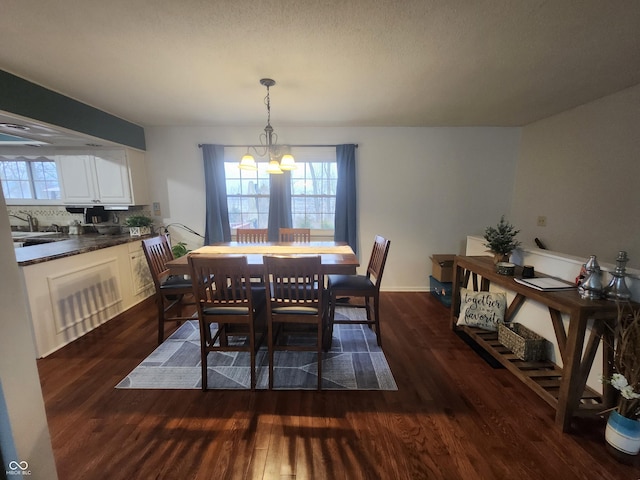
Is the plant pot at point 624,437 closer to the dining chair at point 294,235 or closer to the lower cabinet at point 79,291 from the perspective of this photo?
the dining chair at point 294,235

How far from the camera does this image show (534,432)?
4.84 ft

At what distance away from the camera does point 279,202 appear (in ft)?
11.9

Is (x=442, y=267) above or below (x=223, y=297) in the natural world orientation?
below

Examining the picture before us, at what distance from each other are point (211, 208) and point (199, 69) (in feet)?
6.40

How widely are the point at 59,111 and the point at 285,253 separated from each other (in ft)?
8.60

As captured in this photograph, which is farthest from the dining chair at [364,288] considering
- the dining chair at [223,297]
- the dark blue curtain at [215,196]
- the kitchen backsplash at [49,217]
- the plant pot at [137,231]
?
the kitchen backsplash at [49,217]

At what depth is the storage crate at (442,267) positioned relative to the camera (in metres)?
3.36

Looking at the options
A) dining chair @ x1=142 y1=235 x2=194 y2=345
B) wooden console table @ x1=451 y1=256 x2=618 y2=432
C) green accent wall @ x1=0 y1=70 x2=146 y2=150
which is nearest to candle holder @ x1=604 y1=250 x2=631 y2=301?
wooden console table @ x1=451 y1=256 x2=618 y2=432

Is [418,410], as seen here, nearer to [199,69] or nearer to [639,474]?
[639,474]

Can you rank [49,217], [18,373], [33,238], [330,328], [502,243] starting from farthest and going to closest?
[49,217]
[33,238]
[330,328]
[502,243]
[18,373]

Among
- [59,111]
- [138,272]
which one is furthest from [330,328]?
[59,111]

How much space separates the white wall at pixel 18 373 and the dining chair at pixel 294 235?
2.44 metres

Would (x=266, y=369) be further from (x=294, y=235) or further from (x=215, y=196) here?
(x=215, y=196)

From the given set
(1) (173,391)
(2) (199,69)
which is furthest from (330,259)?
(2) (199,69)
